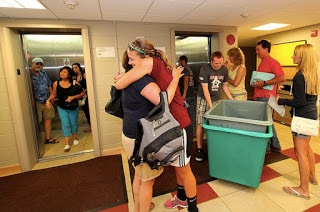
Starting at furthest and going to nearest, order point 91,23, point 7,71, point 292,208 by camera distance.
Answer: point 91,23
point 7,71
point 292,208

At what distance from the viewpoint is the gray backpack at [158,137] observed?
3.87 feet

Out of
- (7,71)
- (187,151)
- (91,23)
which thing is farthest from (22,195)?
(91,23)

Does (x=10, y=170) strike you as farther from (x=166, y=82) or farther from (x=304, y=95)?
(x=304, y=95)

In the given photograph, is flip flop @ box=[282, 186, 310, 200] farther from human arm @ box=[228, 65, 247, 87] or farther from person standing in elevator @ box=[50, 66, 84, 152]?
person standing in elevator @ box=[50, 66, 84, 152]

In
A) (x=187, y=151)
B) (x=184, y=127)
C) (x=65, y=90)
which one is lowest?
(x=187, y=151)

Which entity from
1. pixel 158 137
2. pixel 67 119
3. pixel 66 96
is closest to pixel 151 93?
pixel 158 137

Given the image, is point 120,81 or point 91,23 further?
point 91,23

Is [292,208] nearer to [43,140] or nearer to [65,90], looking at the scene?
[65,90]

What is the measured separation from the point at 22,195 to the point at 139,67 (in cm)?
226

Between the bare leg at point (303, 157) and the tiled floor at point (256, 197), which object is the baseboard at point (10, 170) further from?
the bare leg at point (303, 157)

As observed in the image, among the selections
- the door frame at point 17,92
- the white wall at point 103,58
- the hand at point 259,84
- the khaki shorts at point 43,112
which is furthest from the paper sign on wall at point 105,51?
the hand at point 259,84

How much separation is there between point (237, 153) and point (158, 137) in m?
1.11

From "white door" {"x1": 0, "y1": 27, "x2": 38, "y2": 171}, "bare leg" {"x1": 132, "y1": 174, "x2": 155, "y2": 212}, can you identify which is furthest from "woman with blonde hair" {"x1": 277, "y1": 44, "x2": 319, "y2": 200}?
"white door" {"x1": 0, "y1": 27, "x2": 38, "y2": 171}

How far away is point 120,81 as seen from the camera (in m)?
1.30
